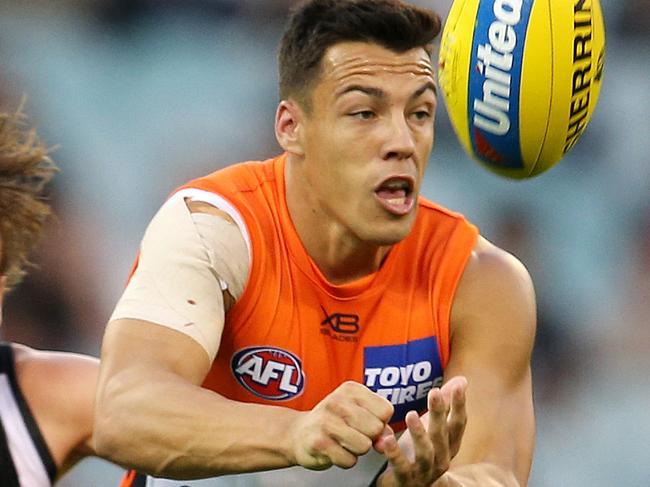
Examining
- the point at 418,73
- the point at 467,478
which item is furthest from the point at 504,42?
the point at 467,478

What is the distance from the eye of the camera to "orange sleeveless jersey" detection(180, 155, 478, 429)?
382cm

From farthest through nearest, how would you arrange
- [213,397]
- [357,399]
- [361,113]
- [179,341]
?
1. [361,113]
2. [179,341]
3. [213,397]
4. [357,399]

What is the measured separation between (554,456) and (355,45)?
318 centimetres

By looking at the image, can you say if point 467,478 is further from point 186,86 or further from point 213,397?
point 186,86

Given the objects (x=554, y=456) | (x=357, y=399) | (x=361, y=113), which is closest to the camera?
(x=357, y=399)

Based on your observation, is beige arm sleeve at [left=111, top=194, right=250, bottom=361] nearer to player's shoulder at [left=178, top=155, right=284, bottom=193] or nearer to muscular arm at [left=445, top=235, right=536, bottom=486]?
player's shoulder at [left=178, top=155, right=284, bottom=193]

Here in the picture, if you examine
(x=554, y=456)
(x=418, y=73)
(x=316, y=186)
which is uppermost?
(x=418, y=73)

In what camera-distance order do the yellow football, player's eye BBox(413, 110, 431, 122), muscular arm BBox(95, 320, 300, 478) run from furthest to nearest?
the yellow football → player's eye BBox(413, 110, 431, 122) → muscular arm BBox(95, 320, 300, 478)

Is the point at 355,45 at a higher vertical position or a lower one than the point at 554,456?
higher

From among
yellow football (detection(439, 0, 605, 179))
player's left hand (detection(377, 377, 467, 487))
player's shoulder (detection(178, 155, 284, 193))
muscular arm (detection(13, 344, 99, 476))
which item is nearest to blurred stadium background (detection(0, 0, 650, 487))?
muscular arm (detection(13, 344, 99, 476))

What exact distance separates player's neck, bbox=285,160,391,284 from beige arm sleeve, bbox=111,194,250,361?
0.73ft

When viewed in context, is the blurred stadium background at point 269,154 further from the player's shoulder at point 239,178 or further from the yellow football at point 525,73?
the yellow football at point 525,73

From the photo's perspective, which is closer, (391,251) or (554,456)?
(391,251)

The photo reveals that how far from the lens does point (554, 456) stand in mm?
6461
